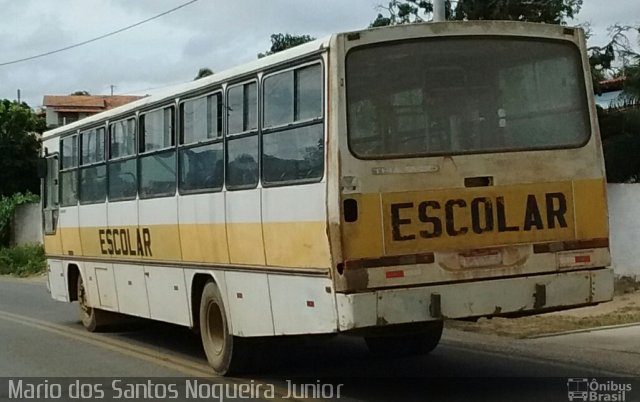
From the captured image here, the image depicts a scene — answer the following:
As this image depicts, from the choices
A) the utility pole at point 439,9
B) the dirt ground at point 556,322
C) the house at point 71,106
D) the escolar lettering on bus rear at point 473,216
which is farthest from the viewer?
the house at point 71,106

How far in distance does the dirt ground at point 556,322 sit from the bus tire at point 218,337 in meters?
3.66

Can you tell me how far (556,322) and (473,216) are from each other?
237 inches

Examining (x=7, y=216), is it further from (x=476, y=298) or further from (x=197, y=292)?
(x=476, y=298)

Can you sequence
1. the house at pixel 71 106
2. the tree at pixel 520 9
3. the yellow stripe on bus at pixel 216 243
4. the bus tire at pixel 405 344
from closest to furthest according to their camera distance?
the yellow stripe on bus at pixel 216 243 < the bus tire at pixel 405 344 < the tree at pixel 520 9 < the house at pixel 71 106

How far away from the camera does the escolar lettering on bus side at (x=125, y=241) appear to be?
12.3 metres

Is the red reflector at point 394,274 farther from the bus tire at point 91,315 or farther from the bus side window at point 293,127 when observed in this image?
the bus tire at point 91,315

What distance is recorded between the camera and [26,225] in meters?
36.2

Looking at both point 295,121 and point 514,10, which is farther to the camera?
point 514,10

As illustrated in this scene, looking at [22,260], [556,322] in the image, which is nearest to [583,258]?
[556,322]

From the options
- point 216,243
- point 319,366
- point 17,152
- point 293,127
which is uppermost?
point 17,152

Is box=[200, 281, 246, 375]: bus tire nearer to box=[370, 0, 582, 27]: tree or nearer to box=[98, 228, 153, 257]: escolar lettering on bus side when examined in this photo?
box=[98, 228, 153, 257]: escolar lettering on bus side

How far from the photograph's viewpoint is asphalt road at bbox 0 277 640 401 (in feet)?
31.0

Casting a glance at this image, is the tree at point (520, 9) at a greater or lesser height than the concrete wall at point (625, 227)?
greater

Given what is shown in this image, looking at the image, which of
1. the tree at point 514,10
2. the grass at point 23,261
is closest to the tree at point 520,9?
the tree at point 514,10
